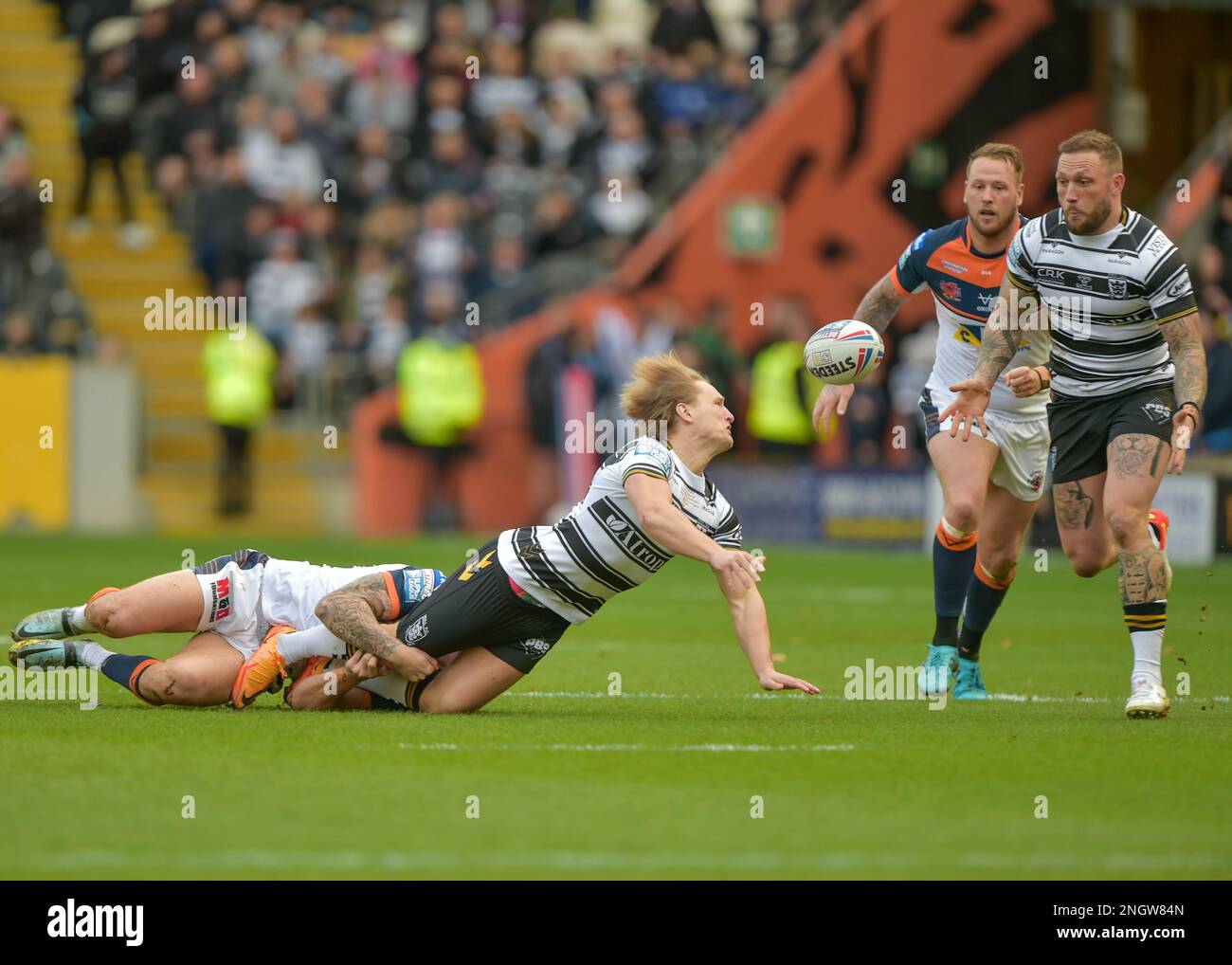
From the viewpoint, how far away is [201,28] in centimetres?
2747

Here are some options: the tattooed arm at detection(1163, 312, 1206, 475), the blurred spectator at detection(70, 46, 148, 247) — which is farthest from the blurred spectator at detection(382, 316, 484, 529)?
the tattooed arm at detection(1163, 312, 1206, 475)

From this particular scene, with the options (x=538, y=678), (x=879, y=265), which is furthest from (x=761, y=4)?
(x=538, y=678)

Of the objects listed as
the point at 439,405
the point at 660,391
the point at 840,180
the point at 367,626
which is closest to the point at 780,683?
the point at 660,391

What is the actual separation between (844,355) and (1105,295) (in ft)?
4.37

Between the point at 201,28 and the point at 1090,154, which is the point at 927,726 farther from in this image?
the point at 201,28

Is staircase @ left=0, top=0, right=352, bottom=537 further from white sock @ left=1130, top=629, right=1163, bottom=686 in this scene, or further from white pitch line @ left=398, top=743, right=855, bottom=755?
white pitch line @ left=398, top=743, right=855, bottom=755

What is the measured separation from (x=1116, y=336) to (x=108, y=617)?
469 centimetres

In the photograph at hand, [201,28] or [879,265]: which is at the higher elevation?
[201,28]

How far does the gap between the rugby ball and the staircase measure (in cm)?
1611

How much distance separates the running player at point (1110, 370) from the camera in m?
9.02

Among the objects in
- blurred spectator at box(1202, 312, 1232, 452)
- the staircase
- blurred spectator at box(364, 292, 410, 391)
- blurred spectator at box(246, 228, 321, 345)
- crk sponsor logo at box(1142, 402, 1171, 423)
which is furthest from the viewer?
the staircase

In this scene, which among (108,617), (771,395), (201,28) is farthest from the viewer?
(201,28)

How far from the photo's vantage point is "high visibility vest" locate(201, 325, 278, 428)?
24.8 meters

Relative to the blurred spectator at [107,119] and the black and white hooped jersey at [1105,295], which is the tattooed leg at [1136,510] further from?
the blurred spectator at [107,119]
